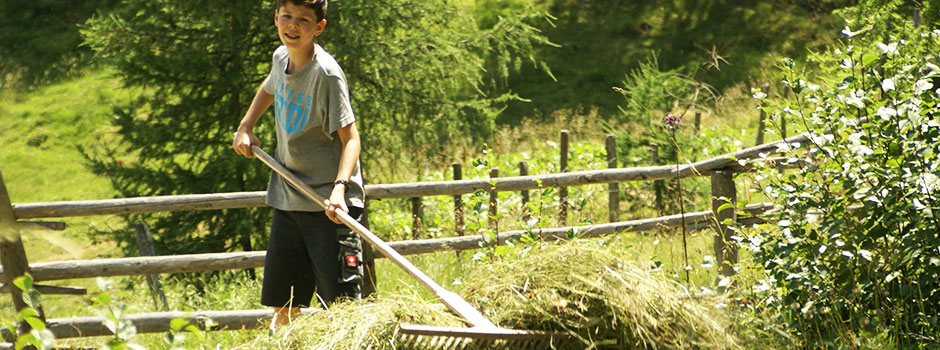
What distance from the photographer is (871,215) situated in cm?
260

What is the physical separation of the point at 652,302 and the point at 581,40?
13936 mm

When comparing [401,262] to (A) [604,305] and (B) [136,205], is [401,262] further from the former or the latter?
(B) [136,205]

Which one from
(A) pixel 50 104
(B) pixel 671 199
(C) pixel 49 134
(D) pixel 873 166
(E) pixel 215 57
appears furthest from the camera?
(A) pixel 50 104

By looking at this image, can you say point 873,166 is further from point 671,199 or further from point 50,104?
point 50,104

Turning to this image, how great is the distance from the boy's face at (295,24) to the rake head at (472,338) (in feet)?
4.25

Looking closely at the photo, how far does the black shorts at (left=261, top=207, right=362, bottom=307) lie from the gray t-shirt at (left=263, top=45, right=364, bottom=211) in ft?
0.23

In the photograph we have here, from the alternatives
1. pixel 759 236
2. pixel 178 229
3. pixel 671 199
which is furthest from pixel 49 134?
pixel 759 236

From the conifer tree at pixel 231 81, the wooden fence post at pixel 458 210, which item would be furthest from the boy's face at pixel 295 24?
the conifer tree at pixel 231 81

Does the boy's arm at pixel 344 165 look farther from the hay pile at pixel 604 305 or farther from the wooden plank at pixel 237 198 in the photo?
the wooden plank at pixel 237 198

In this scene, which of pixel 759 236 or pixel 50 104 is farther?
pixel 50 104

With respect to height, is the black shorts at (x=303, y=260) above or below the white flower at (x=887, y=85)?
below

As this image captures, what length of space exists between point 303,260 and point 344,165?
574 millimetres

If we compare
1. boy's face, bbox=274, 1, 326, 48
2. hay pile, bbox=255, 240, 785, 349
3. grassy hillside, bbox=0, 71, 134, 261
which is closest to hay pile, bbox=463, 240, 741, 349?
hay pile, bbox=255, 240, 785, 349

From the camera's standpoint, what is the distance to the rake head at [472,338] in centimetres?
221
